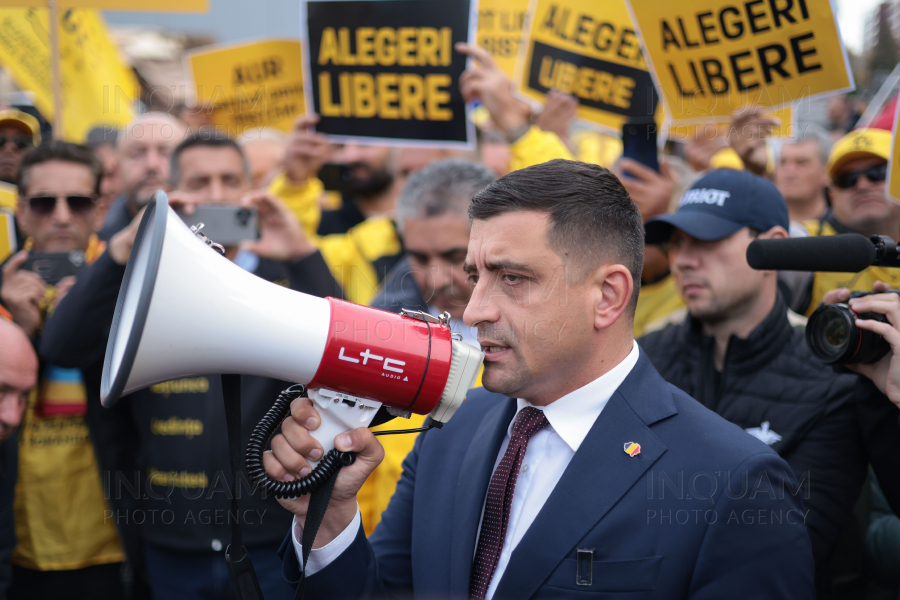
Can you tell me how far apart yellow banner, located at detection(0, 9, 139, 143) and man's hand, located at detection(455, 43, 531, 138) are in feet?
10.7

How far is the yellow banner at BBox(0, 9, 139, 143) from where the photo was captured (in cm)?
550

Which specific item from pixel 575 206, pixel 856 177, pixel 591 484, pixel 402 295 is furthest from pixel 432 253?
pixel 856 177

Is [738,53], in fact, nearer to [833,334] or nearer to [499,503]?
[833,334]

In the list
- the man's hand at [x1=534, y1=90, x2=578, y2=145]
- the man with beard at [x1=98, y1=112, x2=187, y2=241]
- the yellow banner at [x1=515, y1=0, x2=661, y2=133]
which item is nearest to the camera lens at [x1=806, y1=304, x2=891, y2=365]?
the man's hand at [x1=534, y1=90, x2=578, y2=145]

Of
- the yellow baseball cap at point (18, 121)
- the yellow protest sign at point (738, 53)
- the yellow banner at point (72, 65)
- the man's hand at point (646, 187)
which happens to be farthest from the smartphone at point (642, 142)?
the yellow banner at point (72, 65)

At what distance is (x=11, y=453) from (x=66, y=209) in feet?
4.32

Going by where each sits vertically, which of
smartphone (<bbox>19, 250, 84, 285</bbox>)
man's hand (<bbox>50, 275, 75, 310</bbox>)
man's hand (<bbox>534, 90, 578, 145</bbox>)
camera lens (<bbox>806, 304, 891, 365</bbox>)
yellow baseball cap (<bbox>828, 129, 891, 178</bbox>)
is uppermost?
man's hand (<bbox>534, 90, 578, 145</bbox>)

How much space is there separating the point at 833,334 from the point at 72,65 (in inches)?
227

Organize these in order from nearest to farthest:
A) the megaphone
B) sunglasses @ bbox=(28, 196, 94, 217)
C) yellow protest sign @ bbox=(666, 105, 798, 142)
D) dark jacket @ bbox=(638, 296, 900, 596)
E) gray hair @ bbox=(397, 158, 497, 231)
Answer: the megaphone → dark jacket @ bbox=(638, 296, 900, 596) → gray hair @ bbox=(397, 158, 497, 231) → sunglasses @ bbox=(28, 196, 94, 217) → yellow protest sign @ bbox=(666, 105, 798, 142)

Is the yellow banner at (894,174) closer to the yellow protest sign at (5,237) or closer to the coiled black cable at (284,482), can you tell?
the coiled black cable at (284,482)

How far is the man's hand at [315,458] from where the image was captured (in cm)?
182

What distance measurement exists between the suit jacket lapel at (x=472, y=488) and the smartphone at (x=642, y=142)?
212cm

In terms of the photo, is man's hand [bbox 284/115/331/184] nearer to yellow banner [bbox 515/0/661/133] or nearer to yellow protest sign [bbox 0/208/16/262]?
yellow banner [bbox 515/0/661/133]

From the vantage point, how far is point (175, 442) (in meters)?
3.25
